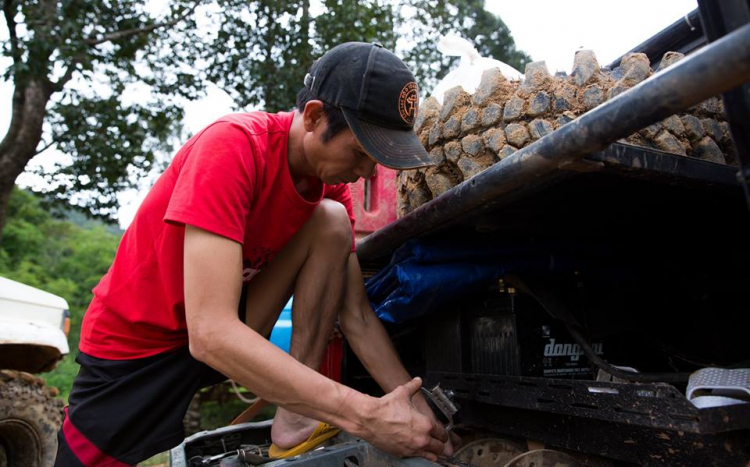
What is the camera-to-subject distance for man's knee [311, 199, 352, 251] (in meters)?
2.01

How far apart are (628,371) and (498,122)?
2.46 ft

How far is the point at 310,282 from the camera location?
2035 millimetres

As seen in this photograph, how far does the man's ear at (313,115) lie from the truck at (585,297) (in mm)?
359

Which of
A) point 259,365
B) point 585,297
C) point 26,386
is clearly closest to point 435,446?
point 259,365

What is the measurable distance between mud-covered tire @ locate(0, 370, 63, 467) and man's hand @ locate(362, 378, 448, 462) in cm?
259

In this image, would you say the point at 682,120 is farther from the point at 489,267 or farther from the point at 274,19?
the point at 274,19

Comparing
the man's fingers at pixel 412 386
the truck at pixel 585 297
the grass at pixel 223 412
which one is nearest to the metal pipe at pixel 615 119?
the truck at pixel 585 297

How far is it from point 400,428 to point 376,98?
0.84m

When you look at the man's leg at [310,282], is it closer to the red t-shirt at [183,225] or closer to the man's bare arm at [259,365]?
the red t-shirt at [183,225]

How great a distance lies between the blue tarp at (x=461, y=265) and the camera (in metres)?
1.68

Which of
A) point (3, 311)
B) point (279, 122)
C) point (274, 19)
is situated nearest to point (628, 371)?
point (279, 122)

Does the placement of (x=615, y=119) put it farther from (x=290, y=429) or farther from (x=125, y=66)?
(x=125, y=66)

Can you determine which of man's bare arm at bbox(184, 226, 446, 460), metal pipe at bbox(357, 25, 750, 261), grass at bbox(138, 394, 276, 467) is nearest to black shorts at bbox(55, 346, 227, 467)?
man's bare arm at bbox(184, 226, 446, 460)

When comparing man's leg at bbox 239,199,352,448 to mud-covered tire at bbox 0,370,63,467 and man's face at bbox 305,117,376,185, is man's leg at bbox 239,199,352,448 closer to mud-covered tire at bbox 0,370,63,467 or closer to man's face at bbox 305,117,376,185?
man's face at bbox 305,117,376,185
